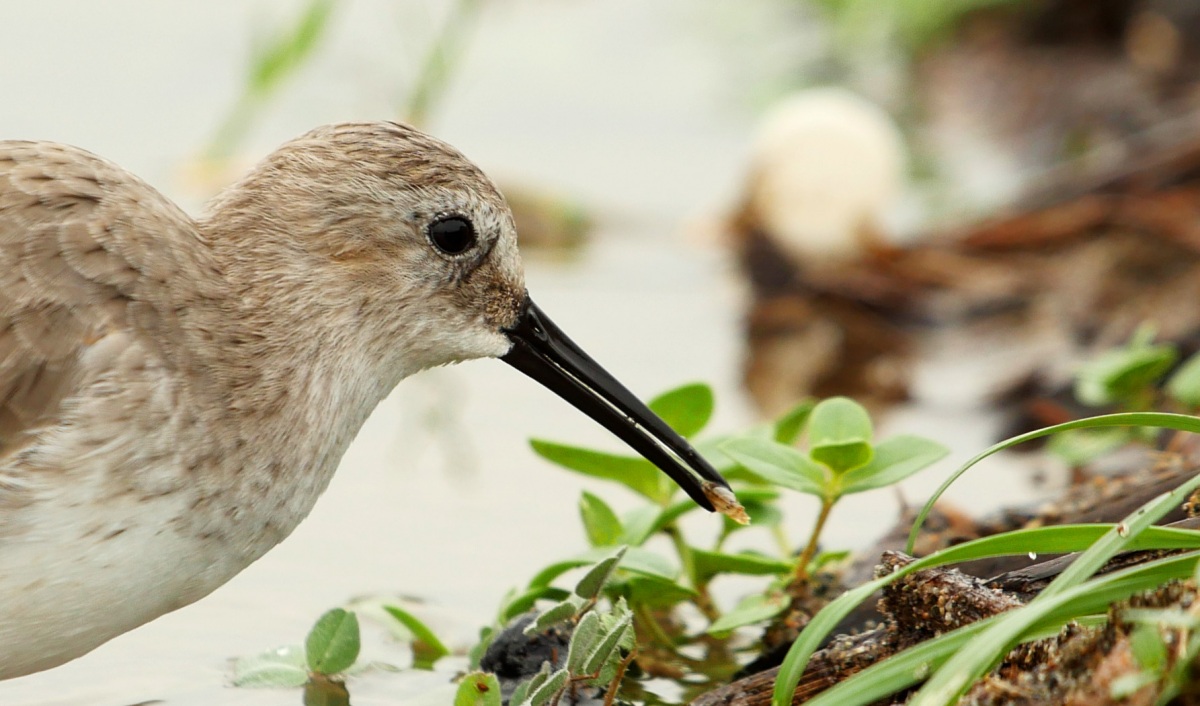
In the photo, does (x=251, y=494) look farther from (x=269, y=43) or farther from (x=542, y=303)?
(x=269, y=43)

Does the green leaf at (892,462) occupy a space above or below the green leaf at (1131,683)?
above

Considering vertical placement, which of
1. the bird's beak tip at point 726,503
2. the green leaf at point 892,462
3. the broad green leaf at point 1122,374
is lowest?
the bird's beak tip at point 726,503

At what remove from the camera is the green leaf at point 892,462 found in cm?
304

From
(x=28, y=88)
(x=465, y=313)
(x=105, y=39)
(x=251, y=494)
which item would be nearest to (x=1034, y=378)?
(x=465, y=313)

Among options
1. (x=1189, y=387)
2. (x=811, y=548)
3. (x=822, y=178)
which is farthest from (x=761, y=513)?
(x=822, y=178)

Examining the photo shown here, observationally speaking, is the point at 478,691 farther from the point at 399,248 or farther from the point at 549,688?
the point at 399,248

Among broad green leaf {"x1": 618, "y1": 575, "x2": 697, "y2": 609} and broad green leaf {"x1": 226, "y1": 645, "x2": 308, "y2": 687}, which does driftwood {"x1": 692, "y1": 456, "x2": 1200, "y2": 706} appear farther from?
broad green leaf {"x1": 226, "y1": 645, "x2": 308, "y2": 687}

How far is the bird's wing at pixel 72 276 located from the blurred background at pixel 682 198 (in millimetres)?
800

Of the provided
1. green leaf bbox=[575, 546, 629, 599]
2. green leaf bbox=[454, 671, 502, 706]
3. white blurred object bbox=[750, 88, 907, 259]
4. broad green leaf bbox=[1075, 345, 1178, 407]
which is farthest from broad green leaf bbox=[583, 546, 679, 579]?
white blurred object bbox=[750, 88, 907, 259]

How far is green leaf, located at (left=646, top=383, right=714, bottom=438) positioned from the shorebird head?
103 millimetres

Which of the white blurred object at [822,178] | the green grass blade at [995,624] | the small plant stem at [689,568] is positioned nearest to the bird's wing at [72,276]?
the small plant stem at [689,568]

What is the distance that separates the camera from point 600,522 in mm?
3406

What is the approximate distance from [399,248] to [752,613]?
1037mm

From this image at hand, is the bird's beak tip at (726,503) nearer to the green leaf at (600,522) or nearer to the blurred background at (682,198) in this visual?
the green leaf at (600,522)
